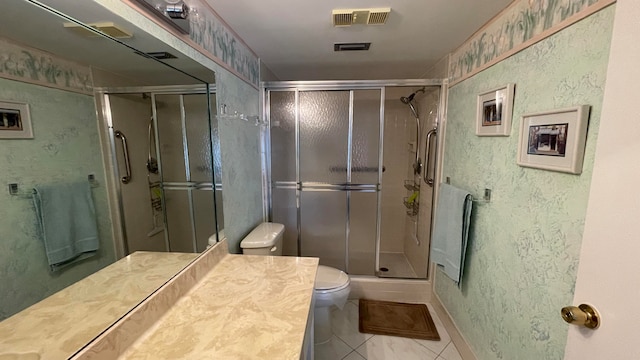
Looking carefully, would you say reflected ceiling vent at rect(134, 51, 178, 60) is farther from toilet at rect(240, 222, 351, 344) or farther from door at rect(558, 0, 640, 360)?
door at rect(558, 0, 640, 360)

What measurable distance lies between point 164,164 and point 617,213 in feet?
5.09

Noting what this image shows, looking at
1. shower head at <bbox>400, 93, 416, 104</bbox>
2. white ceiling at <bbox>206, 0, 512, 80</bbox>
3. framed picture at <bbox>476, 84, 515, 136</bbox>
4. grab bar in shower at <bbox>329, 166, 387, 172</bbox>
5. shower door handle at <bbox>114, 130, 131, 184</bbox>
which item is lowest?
grab bar in shower at <bbox>329, 166, 387, 172</bbox>

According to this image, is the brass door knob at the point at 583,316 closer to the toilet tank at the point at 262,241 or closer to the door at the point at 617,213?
the door at the point at 617,213

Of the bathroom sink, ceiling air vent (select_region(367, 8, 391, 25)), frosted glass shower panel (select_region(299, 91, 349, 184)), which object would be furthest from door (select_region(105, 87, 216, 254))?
frosted glass shower panel (select_region(299, 91, 349, 184))


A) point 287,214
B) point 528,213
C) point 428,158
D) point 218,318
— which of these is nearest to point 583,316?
point 528,213

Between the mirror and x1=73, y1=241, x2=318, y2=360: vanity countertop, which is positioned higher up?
the mirror

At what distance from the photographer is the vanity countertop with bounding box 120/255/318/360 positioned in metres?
0.82

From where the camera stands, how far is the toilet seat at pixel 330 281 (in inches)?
72.2

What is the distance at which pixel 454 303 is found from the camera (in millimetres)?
1922

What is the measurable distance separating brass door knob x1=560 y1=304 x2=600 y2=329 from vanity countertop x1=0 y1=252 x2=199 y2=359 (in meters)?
1.40

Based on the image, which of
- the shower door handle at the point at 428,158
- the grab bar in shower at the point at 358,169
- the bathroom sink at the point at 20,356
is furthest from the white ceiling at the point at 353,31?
the bathroom sink at the point at 20,356

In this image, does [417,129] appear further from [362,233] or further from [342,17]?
[342,17]

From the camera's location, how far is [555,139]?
3.28 ft

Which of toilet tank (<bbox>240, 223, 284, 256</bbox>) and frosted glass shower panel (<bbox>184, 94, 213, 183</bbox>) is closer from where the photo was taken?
frosted glass shower panel (<bbox>184, 94, 213, 183</bbox>)
